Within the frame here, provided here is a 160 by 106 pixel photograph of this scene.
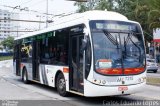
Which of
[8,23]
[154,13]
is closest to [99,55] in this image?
[154,13]

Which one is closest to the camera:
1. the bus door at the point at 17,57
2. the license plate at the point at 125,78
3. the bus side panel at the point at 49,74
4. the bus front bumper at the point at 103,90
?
the bus front bumper at the point at 103,90

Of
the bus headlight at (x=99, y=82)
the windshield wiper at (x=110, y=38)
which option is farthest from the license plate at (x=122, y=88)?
the windshield wiper at (x=110, y=38)

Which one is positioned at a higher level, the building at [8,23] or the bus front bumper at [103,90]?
the building at [8,23]

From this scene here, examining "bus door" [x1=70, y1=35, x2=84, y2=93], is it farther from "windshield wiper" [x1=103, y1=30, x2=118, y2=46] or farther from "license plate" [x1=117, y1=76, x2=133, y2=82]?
"license plate" [x1=117, y1=76, x2=133, y2=82]

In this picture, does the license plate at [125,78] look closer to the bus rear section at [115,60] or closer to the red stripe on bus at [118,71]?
the bus rear section at [115,60]

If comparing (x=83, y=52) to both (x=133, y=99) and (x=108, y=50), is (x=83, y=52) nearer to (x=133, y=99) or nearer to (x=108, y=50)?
(x=108, y=50)

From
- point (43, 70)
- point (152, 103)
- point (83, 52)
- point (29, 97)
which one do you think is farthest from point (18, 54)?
point (152, 103)

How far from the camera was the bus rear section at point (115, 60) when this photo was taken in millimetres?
12141

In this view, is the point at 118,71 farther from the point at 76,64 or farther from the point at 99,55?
the point at 76,64

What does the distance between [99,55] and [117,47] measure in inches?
28.8

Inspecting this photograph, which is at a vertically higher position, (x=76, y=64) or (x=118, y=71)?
(x=76, y=64)

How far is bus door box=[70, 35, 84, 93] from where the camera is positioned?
42.8ft

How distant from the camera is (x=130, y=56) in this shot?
42.0 feet

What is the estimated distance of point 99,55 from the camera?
1229cm
